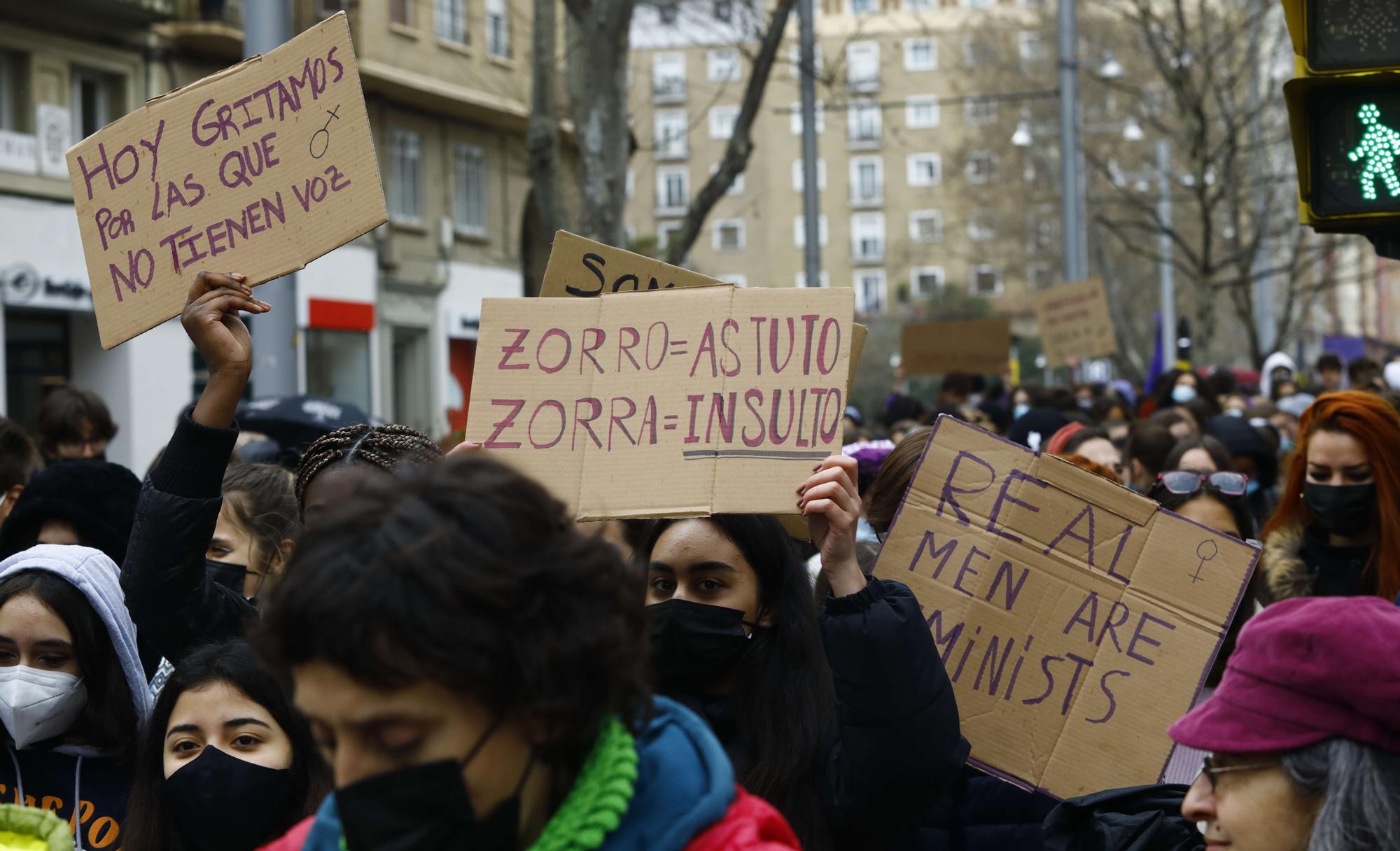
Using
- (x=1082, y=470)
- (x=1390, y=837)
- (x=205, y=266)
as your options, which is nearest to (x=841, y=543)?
(x=1082, y=470)

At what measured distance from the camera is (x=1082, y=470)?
336 cm

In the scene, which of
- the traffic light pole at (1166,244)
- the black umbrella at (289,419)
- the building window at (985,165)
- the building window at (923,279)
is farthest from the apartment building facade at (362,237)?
the building window at (923,279)

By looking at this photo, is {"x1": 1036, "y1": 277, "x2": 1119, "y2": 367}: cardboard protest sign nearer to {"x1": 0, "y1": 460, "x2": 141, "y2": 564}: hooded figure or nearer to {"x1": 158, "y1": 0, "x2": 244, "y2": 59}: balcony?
{"x1": 0, "y1": 460, "x2": 141, "y2": 564}: hooded figure

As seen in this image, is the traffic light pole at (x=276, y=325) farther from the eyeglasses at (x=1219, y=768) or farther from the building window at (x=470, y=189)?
the building window at (x=470, y=189)

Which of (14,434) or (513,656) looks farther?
(14,434)

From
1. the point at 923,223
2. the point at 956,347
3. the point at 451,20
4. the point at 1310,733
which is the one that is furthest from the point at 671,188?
the point at 1310,733

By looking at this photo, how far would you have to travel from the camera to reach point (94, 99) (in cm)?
2025

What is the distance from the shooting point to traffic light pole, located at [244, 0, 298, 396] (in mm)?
8438

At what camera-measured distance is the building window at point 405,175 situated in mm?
25297

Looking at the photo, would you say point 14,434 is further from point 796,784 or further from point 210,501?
point 796,784

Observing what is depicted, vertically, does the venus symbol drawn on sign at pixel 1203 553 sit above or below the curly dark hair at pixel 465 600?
below

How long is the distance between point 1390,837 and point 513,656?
1.15m

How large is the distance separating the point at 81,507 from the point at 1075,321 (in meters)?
11.6

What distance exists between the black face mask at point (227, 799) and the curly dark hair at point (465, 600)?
1.31m
